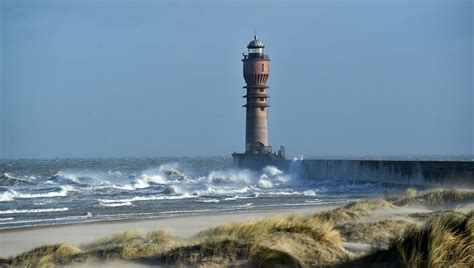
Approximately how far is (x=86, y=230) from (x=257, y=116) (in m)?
35.0

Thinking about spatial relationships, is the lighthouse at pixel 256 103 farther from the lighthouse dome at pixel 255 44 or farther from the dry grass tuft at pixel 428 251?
the dry grass tuft at pixel 428 251

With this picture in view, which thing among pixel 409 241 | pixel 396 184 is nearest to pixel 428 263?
pixel 409 241

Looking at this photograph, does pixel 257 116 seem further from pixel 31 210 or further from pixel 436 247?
pixel 436 247

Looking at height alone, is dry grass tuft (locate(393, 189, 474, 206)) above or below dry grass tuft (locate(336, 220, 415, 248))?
above

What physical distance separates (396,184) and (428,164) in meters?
3.21

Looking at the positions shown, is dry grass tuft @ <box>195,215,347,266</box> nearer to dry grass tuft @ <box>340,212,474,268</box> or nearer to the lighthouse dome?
dry grass tuft @ <box>340,212,474,268</box>

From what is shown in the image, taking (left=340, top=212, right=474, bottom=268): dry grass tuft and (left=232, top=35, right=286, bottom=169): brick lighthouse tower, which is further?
(left=232, top=35, right=286, bottom=169): brick lighthouse tower

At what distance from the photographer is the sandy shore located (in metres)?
14.3

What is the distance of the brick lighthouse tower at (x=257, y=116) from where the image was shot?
51234 mm

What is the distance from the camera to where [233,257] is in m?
8.55

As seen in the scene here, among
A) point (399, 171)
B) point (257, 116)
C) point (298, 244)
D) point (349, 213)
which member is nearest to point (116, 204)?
point (349, 213)

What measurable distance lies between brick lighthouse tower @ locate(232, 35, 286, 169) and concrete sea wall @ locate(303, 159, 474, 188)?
3.33 meters

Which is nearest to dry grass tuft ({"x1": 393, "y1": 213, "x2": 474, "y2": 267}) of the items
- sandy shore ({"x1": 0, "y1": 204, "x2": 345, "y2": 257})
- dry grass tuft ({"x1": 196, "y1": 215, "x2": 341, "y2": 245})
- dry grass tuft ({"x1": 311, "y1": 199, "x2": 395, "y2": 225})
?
dry grass tuft ({"x1": 196, "y1": 215, "x2": 341, "y2": 245})

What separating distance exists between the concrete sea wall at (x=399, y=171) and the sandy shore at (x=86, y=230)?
13.9m
